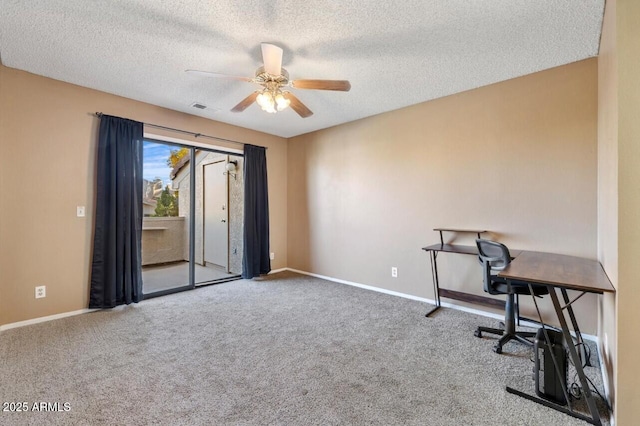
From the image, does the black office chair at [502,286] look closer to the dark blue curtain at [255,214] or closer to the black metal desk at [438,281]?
the black metal desk at [438,281]

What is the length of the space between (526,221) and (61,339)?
4537 millimetres

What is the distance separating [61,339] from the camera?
99.2 inches

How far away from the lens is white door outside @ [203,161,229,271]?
17.0 feet

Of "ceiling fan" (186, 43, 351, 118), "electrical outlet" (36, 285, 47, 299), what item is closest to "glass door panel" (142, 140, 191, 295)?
"electrical outlet" (36, 285, 47, 299)

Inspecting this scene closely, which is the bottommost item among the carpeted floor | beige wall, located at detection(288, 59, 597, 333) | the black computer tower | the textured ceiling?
the carpeted floor

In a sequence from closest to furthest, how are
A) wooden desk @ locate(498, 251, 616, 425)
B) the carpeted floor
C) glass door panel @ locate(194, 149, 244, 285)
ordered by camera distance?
wooden desk @ locate(498, 251, 616, 425) < the carpeted floor < glass door panel @ locate(194, 149, 244, 285)

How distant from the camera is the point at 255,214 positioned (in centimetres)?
478

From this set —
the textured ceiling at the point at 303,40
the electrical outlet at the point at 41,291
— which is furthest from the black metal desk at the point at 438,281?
the electrical outlet at the point at 41,291

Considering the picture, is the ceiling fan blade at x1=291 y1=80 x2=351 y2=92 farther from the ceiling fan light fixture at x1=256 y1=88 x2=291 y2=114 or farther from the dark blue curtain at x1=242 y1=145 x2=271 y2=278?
the dark blue curtain at x1=242 y1=145 x2=271 y2=278

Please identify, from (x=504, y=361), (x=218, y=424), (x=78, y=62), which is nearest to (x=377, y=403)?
(x=218, y=424)

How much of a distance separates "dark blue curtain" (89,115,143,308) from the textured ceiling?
1.83 feet

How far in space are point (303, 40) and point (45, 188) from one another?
3.05 m

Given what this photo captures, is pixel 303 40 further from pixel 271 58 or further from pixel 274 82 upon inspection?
pixel 274 82

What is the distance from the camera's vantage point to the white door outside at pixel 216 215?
17.0 feet
